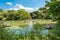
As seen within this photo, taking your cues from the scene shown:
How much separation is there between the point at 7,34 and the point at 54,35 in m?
1.37

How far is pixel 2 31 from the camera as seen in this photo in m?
5.10

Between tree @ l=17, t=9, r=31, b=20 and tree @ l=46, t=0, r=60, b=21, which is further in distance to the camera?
tree @ l=17, t=9, r=31, b=20

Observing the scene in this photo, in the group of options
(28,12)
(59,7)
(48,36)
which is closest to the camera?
(59,7)

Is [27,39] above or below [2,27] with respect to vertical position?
below

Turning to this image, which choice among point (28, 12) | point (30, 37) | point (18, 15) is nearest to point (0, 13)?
point (18, 15)

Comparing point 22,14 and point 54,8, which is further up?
point 54,8

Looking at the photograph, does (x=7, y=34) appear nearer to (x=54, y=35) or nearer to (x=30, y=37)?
(x=30, y=37)

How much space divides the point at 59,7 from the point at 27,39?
1.46 metres

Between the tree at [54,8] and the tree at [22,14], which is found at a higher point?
the tree at [54,8]

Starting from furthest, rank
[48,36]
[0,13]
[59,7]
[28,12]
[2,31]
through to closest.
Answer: [28,12]
[0,13]
[48,36]
[2,31]
[59,7]

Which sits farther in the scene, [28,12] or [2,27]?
[28,12]

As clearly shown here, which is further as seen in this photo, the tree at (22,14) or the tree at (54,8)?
the tree at (22,14)

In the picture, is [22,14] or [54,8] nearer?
[54,8]

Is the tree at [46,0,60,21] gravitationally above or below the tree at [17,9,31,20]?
above
